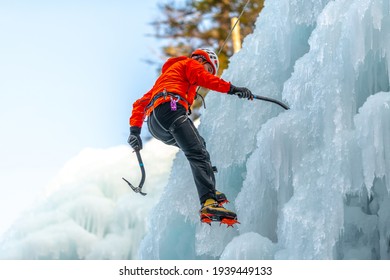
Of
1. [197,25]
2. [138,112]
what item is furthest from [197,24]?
[138,112]

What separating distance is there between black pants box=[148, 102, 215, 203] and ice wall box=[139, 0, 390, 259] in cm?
29

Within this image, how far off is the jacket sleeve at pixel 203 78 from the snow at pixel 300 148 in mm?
341

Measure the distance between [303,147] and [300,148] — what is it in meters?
0.02

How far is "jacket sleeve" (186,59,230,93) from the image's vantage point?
3801 mm

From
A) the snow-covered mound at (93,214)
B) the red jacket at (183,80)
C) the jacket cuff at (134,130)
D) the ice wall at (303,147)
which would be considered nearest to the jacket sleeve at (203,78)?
the red jacket at (183,80)

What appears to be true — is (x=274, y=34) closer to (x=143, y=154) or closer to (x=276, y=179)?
(x=276, y=179)

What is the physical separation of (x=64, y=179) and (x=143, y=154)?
3.58 ft

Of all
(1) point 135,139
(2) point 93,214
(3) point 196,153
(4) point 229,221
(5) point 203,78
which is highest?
(2) point 93,214

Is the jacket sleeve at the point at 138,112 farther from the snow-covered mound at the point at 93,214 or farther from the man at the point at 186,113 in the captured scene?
the snow-covered mound at the point at 93,214

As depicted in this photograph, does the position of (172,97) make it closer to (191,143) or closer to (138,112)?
(191,143)

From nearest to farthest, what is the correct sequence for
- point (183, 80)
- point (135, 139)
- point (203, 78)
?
point (203, 78) < point (183, 80) < point (135, 139)

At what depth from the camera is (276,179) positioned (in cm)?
388

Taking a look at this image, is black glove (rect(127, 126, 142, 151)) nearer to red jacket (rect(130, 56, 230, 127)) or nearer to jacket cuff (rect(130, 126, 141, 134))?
jacket cuff (rect(130, 126, 141, 134))

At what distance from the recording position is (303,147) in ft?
12.5
